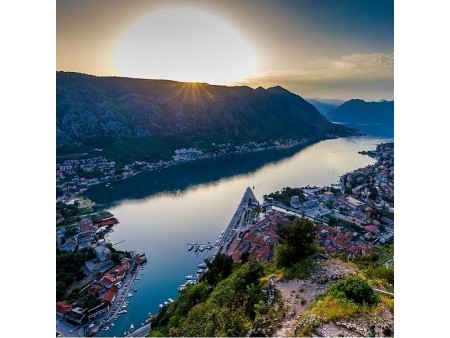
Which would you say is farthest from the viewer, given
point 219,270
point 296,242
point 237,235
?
point 237,235

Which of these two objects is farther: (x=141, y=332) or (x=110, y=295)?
(x=110, y=295)

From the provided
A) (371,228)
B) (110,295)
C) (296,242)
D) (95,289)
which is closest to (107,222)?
(95,289)

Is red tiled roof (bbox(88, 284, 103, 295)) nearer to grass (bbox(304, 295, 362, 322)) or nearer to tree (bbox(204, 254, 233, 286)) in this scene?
tree (bbox(204, 254, 233, 286))

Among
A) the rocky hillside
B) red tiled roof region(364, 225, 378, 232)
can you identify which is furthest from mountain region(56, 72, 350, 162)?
red tiled roof region(364, 225, 378, 232)

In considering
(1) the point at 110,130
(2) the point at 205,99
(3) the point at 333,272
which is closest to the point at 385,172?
(3) the point at 333,272

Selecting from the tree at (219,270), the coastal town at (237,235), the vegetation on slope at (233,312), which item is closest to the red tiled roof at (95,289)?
the coastal town at (237,235)

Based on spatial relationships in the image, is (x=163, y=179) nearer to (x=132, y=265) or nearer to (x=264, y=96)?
(x=264, y=96)

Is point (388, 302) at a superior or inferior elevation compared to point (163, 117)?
inferior

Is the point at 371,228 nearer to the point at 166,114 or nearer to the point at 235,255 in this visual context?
the point at 235,255
